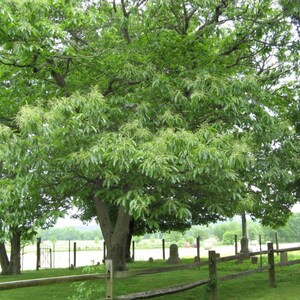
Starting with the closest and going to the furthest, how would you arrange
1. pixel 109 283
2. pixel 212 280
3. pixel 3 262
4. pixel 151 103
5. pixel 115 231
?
pixel 109 283
pixel 151 103
pixel 212 280
pixel 115 231
pixel 3 262

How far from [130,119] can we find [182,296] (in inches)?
211

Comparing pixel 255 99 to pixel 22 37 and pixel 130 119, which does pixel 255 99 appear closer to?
pixel 130 119

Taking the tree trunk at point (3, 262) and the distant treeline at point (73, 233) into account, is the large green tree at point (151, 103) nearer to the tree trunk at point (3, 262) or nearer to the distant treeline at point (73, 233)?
the tree trunk at point (3, 262)

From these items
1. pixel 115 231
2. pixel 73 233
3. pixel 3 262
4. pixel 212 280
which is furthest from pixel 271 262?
pixel 73 233

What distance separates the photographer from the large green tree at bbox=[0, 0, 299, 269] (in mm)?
7074

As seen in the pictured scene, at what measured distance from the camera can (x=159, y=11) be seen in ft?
36.0

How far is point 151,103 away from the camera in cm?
913

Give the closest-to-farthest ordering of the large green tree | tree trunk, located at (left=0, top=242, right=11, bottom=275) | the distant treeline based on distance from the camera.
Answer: the large green tree < tree trunk, located at (left=0, top=242, right=11, bottom=275) < the distant treeline

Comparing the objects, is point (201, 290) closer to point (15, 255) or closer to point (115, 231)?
point (115, 231)

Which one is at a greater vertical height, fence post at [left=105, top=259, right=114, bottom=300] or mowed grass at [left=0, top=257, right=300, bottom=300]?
fence post at [left=105, top=259, right=114, bottom=300]

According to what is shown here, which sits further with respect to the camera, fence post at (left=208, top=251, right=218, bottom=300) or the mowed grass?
the mowed grass

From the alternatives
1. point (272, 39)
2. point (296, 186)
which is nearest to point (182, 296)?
point (296, 186)

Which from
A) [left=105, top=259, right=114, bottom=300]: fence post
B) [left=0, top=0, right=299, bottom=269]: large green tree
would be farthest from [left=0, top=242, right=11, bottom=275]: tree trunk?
[left=105, top=259, right=114, bottom=300]: fence post

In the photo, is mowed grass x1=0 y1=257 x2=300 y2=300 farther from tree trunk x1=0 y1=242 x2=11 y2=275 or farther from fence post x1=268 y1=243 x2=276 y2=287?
tree trunk x1=0 y1=242 x2=11 y2=275
